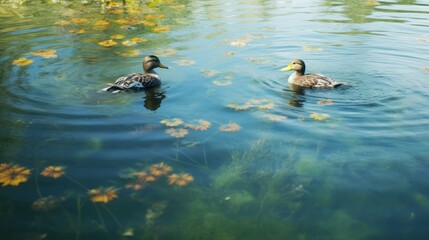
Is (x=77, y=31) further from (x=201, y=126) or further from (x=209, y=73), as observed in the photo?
(x=201, y=126)

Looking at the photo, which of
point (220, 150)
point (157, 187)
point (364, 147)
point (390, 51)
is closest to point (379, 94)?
point (364, 147)

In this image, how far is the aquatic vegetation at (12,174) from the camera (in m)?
4.47

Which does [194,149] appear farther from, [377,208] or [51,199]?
[377,208]

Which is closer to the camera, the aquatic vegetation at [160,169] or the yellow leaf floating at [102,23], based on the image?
the aquatic vegetation at [160,169]

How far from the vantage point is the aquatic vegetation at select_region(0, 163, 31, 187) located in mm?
4469

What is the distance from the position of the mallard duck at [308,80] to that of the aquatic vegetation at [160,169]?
358cm

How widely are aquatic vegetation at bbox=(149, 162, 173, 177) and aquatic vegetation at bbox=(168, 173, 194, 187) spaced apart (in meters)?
0.12

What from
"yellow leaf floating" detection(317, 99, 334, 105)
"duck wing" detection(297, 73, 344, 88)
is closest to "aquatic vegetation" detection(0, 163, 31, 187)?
"yellow leaf floating" detection(317, 99, 334, 105)

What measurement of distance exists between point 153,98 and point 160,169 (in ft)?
8.14

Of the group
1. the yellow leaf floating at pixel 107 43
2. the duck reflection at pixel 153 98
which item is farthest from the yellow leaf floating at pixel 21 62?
the duck reflection at pixel 153 98

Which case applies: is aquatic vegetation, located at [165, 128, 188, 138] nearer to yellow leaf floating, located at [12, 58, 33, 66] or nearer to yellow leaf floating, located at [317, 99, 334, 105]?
yellow leaf floating, located at [317, 99, 334, 105]

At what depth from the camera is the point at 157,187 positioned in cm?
445

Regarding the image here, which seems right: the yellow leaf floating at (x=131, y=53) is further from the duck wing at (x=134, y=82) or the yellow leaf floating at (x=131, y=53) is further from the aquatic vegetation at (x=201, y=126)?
the aquatic vegetation at (x=201, y=126)

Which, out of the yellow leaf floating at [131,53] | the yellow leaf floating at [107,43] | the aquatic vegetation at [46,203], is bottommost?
the aquatic vegetation at [46,203]
